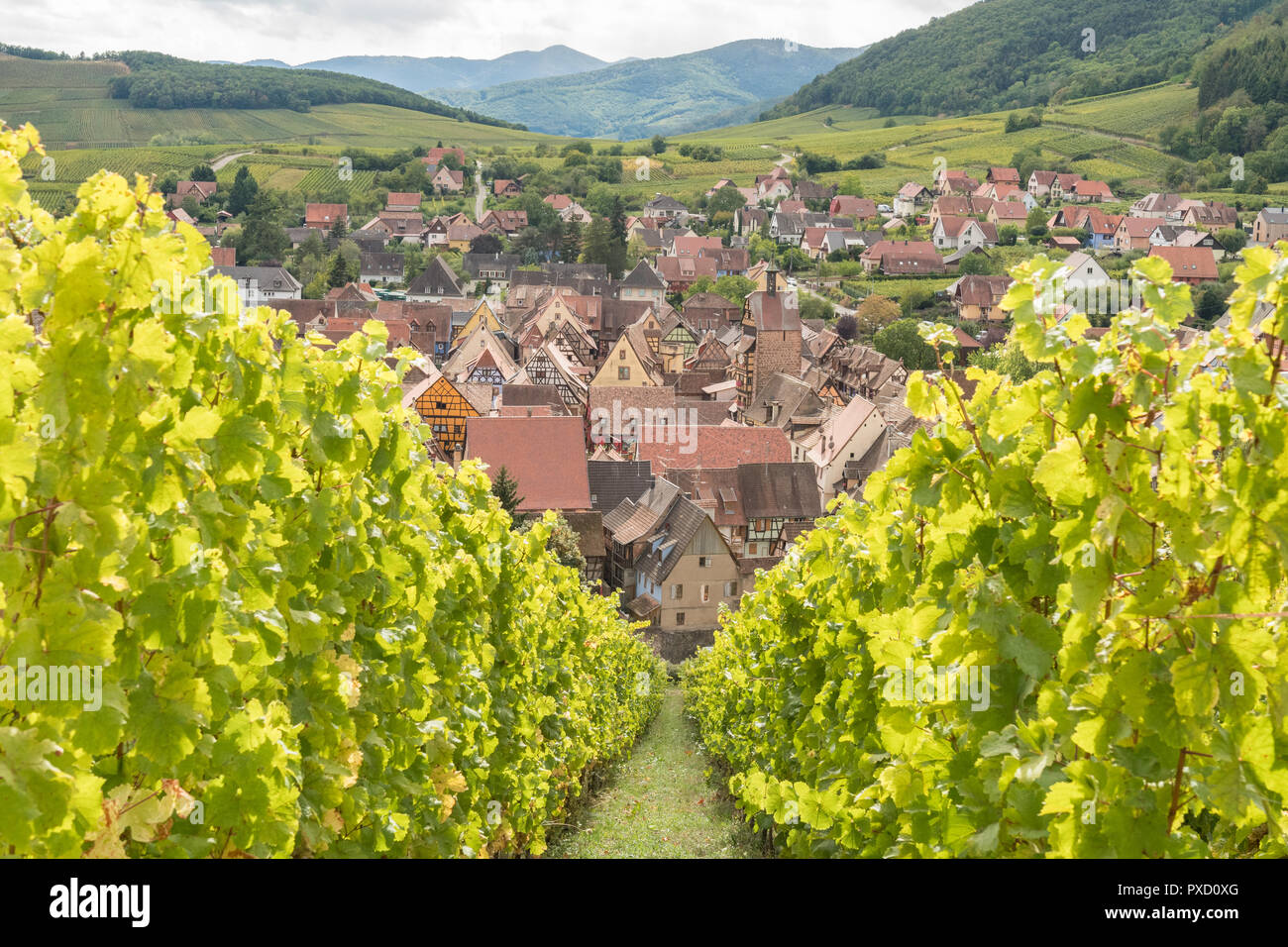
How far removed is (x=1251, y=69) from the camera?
163 m

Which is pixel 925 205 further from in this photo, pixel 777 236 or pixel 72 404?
pixel 72 404

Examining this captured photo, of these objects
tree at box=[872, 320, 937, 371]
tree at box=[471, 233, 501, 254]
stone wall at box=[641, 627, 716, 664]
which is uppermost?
tree at box=[471, 233, 501, 254]

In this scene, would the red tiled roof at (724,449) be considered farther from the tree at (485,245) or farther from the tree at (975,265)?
the tree at (485,245)

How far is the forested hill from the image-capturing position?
527 feet

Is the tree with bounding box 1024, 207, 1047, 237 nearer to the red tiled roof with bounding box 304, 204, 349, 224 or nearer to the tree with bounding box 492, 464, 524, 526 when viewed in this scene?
the red tiled roof with bounding box 304, 204, 349, 224

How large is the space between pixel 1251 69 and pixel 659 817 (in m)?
180

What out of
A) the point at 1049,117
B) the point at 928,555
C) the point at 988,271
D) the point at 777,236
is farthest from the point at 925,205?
the point at 928,555

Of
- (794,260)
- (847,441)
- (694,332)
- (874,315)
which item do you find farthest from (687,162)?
(847,441)

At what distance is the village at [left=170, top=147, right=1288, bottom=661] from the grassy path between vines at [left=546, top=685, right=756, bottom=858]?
4.81m

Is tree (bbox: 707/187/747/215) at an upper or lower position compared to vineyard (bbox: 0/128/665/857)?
upper

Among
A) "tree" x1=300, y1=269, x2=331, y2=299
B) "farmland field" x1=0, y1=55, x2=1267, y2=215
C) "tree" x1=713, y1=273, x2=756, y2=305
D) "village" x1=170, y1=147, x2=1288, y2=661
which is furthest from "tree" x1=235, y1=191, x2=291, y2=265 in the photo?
"tree" x1=713, y1=273, x2=756, y2=305

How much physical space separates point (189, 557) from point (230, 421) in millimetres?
813
